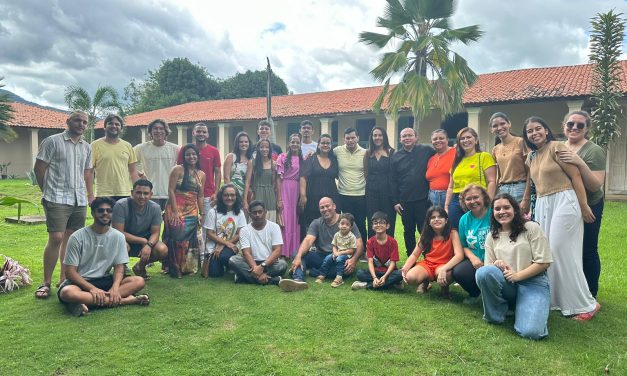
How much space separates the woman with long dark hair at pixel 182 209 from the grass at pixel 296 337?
686 mm

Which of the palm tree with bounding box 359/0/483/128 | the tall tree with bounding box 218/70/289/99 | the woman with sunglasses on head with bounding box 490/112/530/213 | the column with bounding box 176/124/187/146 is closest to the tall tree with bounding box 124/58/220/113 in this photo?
the tall tree with bounding box 218/70/289/99

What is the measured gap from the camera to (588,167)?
12.4ft

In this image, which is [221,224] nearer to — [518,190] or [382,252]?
[382,252]

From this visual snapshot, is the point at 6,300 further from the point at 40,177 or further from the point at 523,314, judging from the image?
the point at 523,314

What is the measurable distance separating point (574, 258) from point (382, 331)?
1.77m

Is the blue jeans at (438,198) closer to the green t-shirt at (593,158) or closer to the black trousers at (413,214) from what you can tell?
the black trousers at (413,214)

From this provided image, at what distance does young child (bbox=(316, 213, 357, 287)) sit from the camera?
5.13 metres

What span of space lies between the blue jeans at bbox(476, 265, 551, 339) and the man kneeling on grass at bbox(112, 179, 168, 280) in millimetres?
3382

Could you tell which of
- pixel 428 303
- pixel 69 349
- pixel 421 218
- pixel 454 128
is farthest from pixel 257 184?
pixel 454 128

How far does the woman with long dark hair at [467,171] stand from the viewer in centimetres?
448

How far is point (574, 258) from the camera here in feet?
12.5

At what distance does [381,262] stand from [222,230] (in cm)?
198

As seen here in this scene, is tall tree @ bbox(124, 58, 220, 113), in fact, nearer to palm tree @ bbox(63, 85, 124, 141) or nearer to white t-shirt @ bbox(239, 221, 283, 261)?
palm tree @ bbox(63, 85, 124, 141)

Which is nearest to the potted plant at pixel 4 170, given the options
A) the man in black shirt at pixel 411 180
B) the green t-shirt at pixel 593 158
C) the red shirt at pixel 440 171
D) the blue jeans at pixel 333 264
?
the blue jeans at pixel 333 264
